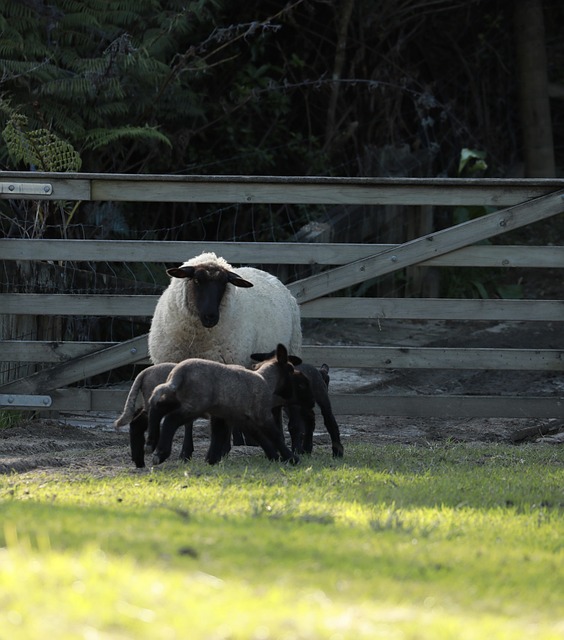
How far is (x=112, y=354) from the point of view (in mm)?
9484

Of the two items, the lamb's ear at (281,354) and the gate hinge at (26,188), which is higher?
the gate hinge at (26,188)

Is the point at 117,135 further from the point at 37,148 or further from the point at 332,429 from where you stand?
the point at 332,429

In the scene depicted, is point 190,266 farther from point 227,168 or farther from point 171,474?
point 227,168

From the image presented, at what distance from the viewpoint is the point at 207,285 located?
8523mm

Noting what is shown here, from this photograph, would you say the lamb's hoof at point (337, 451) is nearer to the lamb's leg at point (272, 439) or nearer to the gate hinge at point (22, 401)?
the lamb's leg at point (272, 439)

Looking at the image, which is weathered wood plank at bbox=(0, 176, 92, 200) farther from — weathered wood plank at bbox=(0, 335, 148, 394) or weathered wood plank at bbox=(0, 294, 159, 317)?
weathered wood plank at bbox=(0, 335, 148, 394)

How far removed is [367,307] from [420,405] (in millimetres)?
940

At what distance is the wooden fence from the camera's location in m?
9.44

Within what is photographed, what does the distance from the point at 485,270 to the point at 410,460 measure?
7.60 metres

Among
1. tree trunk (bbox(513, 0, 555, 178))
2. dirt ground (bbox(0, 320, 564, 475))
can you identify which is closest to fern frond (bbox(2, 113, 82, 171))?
dirt ground (bbox(0, 320, 564, 475))

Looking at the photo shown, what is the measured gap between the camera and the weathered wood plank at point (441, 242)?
374 inches

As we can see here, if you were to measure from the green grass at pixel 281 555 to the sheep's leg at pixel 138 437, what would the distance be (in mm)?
378

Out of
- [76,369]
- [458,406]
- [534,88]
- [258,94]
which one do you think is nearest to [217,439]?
[76,369]

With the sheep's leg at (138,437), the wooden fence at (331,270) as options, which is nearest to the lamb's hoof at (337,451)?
the sheep's leg at (138,437)
